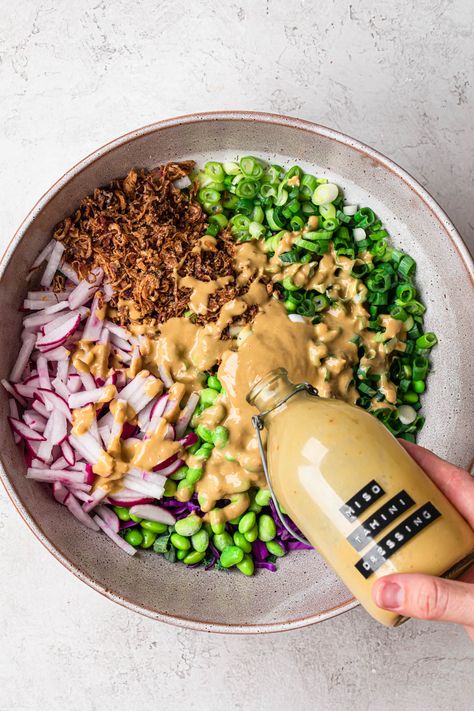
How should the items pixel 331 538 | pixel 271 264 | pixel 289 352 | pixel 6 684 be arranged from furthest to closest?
pixel 6 684 < pixel 271 264 < pixel 289 352 < pixel 331 538

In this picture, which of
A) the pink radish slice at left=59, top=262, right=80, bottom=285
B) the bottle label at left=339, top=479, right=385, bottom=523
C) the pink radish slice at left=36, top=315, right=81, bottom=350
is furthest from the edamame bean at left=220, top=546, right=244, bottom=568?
the pink radish slice at left=59, top=262, right=80, bottom=285

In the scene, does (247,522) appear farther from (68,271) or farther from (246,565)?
(68,271)

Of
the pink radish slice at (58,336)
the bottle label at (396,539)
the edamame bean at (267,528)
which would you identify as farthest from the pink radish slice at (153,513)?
the bottle label at (396,539)

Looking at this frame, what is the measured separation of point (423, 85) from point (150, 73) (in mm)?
1176

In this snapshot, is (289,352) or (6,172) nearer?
(289,352)

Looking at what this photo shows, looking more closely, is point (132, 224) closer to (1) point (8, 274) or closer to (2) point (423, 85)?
(1) point (8, 274)

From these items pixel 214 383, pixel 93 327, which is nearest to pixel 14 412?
pixel 93 327

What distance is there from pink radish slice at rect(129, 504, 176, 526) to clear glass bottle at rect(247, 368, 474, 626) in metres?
0.74

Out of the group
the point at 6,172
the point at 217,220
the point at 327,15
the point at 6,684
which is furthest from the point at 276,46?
the point at 6,684

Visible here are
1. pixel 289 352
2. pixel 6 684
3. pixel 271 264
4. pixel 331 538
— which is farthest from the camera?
pixel 6 684

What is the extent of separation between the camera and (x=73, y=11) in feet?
9.28

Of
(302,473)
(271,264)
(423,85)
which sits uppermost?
(423,85)

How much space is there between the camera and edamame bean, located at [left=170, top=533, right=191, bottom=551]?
8.07 ft

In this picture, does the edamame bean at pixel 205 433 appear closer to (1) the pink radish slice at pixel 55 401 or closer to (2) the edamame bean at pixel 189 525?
(2) the edamame bean at pixel 189 525
